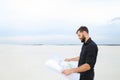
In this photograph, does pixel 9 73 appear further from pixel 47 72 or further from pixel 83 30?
pixel 83 30

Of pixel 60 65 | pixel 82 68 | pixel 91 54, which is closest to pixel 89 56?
pixel 91 54

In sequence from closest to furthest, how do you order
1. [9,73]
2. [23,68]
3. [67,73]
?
[67,73]
[9,73]
[23,68]

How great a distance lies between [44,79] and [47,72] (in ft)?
3.12

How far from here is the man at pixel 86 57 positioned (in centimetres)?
271

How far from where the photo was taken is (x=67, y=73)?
271 cm

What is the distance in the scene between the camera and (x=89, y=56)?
2.76 meters

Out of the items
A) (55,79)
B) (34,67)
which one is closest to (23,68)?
(34,67)

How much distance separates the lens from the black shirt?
9.04ft

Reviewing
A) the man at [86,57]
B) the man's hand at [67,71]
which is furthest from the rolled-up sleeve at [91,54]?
the man's hand at [67,71]

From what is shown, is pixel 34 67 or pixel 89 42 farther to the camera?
pixel 34 67

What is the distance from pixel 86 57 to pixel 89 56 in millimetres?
31

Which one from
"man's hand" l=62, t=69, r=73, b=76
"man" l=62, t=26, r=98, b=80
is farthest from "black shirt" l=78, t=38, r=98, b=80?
"man's hand" l=62, t=69, r=73, b=76

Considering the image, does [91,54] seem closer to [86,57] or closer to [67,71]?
[86,57]

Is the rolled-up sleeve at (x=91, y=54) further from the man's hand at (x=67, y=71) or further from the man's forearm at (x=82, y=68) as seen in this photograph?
the man's hand at (x=67, y=71)
